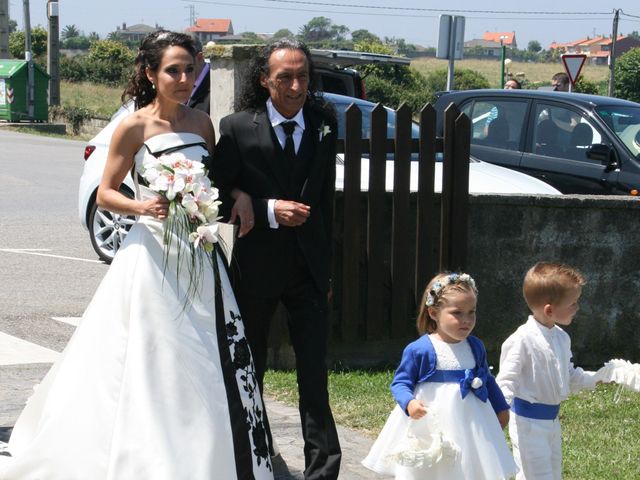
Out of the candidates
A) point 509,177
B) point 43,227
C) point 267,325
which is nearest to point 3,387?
point 267,325

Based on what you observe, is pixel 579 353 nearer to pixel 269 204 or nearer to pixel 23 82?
pixel 269 204

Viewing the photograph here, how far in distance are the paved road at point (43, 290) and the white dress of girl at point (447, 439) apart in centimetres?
94

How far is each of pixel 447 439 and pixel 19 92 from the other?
27796 millimetres

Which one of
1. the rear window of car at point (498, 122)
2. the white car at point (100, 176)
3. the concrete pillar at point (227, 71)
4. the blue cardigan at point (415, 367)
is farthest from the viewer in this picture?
the rear window of car at point (498, 122)

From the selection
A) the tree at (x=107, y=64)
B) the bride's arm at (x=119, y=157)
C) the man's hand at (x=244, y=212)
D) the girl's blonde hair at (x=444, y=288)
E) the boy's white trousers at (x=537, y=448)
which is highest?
the bride's arm at (x=119, y=157)

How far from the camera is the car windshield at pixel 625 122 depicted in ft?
35.8

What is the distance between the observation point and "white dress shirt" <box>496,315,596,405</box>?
14.7 ft

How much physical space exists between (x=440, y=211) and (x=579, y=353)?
4.56ft

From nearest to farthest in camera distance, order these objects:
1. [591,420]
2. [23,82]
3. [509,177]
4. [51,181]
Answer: [591,420], [509,177], [51,181], [23,82]

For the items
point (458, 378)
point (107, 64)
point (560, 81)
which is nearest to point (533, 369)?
point (458, 378)

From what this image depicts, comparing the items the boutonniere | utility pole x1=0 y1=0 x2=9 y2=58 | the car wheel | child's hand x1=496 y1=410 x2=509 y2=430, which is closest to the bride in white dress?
the boutonniere

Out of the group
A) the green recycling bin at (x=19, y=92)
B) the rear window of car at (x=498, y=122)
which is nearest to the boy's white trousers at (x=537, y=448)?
the rear window of car at (x=498, y=122)

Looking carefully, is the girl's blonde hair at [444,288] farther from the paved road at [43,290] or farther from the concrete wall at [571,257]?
the concrete wall at [571,257]

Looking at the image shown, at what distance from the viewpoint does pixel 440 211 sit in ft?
23.3
